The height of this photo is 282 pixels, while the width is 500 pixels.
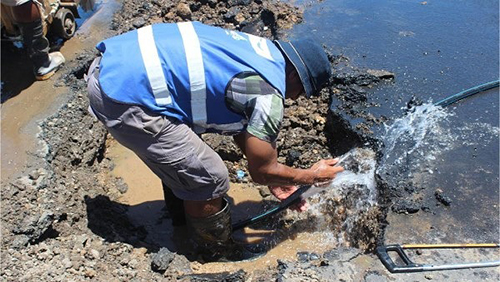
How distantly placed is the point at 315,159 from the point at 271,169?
1481mm

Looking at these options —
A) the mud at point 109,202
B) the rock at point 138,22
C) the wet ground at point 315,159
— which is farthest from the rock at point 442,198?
the rock at point 138,22

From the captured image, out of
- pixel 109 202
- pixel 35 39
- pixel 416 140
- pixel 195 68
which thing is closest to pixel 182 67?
pixel 195 68

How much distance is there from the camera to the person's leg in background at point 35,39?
170 inches

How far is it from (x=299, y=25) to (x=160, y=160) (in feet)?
9.98

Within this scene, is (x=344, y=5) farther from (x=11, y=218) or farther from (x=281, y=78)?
(x=11, y=218)

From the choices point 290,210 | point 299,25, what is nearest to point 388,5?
point 299,25

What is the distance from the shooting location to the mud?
291 centimetres

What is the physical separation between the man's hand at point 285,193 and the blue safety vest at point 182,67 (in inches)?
32.2

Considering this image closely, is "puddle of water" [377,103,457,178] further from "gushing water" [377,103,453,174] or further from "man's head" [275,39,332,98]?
"man's head" [275,39,332,98]

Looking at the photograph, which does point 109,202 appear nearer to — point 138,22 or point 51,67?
point 51,67

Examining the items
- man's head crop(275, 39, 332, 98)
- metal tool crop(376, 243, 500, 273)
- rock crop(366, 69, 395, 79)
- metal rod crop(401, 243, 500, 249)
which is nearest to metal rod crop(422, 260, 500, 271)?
metal tool crop(376, 243, 500, 273)

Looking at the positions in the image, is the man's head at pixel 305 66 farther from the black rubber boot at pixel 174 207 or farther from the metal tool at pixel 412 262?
the black rubber boot at pixel 174 207

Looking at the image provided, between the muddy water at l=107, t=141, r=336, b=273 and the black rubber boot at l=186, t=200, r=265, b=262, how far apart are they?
69 mm

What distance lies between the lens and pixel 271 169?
9.02 ft
